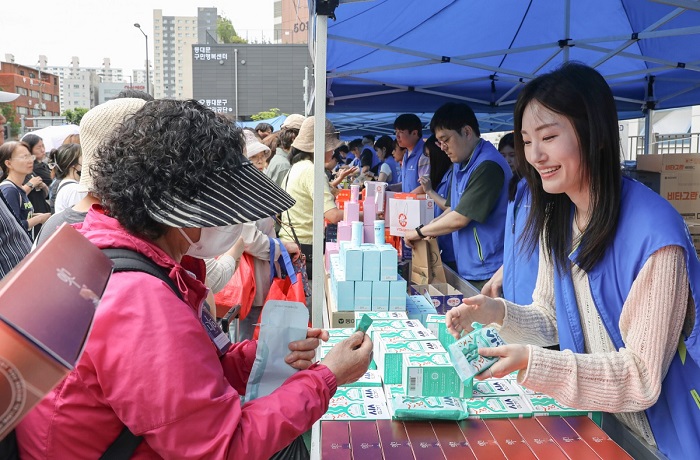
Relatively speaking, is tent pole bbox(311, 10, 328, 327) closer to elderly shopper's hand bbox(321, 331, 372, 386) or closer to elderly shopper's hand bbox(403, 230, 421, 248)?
elderly shopper's hand bbox(403, 230, 421, 248)

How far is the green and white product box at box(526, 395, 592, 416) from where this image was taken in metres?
1.94

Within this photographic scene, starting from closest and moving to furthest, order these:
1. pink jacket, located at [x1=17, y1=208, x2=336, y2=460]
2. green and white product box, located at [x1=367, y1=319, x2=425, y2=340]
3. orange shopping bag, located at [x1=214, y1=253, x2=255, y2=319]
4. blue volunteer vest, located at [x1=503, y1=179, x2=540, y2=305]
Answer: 1. pink jacket, located at [x1=17, y1=208, x2=336, y2=460]
2. green and white product box, located at [x1=367, y1=319, x2=425, y2=340]
3. blue volunteer vest, located at [x1=503, y1=179, x2=540, y2=305]
4. orange shopping bag, located at [x1=214, y1=253, x2=255, y2=319]

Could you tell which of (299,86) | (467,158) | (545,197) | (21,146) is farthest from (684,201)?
(299,86)

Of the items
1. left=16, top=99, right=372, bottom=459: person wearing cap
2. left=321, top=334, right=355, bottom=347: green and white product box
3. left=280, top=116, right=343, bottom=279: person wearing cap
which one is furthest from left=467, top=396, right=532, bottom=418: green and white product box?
left=280, top=116, right=343, bottom=279: person wearing cap

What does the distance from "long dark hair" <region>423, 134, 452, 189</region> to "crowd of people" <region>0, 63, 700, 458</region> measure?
350 cm

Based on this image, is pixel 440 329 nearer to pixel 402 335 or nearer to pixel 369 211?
pixel 402 335

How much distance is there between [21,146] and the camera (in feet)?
21.6

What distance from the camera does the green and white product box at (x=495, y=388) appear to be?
2074 mm

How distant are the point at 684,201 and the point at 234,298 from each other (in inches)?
154

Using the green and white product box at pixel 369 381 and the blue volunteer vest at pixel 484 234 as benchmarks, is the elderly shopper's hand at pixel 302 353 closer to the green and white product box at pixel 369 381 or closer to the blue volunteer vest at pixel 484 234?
the green and white product box at pixel 369 381

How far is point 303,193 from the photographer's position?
4832 millimetres

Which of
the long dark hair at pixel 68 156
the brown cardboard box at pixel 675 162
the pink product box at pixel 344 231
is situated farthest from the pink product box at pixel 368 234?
the brown cardboard box at pixel 675 162

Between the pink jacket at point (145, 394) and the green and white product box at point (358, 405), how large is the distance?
0.76m

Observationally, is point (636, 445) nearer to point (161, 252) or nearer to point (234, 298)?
point (161, 252)
